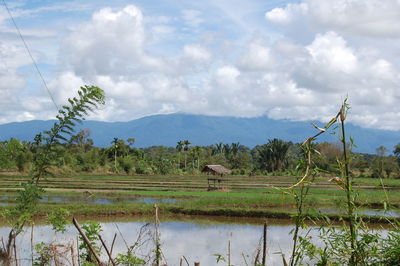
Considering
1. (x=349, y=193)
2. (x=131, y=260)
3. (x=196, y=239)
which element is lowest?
(x=196, y=239)

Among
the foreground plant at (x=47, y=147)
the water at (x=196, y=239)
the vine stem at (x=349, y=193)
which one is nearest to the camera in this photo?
the vine stem at (x=349, y=193)

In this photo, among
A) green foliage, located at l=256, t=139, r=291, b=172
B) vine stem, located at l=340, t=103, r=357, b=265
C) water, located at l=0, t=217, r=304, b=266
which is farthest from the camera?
green foliage, located at l=256, t=139, r=291, b=172

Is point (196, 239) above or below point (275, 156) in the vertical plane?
below

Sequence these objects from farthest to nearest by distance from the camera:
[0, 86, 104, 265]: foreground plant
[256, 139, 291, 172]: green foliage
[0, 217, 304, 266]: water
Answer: [256, 139, 291, 172]: green foliage
[0, 217, 304, 266]: water
[0, 86, 104, 265]: foreground plant

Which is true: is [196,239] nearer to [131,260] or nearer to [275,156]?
[131,260]

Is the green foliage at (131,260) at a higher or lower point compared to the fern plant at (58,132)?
lower

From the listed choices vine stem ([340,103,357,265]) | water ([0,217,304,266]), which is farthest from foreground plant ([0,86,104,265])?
water ([0,217,304,266])

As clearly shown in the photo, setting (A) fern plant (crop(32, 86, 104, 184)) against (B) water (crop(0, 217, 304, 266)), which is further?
(B) water (crop(0, 217, 304, 266))

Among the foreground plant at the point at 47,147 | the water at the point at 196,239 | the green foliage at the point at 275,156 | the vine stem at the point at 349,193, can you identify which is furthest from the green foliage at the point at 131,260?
the green foliage at the point at 275,156

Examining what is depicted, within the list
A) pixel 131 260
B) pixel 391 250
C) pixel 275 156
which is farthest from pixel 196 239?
pixel 275 156

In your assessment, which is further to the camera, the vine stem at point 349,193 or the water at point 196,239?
the water at point 196,239

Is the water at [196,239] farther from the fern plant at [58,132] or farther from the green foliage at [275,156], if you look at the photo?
the green foliage at [275,156]

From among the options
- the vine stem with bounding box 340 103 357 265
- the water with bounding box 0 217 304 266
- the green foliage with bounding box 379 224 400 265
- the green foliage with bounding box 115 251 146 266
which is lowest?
the water with bounding box 0 217 304 266

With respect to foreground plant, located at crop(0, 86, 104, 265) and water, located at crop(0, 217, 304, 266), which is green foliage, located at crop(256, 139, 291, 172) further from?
foreground plant, located at crop(0, 86, 104, 265)
